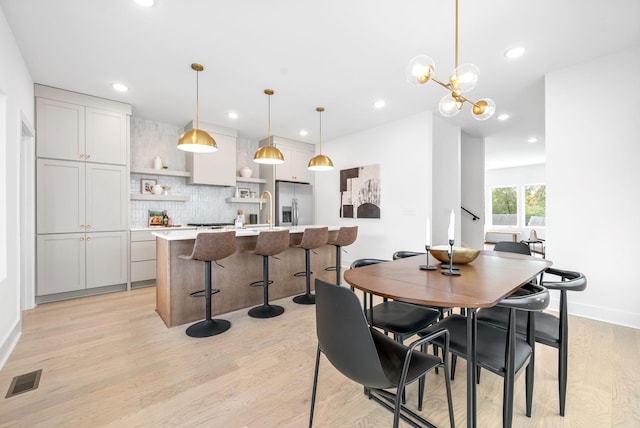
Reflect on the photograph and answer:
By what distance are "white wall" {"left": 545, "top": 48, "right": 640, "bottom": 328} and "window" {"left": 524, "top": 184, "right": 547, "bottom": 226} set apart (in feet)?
23.4

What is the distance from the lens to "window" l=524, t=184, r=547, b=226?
891cm

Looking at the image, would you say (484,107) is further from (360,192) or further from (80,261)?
(80,261)

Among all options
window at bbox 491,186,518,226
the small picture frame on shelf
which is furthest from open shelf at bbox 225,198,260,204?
window at bbox 491,186,518,226

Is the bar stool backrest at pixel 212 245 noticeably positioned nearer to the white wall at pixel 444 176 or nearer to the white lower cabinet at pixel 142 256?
the white lower cabinet at pixel 142 256

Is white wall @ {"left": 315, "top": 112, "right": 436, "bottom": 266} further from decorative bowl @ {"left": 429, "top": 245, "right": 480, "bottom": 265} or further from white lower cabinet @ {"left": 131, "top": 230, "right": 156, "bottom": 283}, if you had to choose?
white lower cabinet @ {"left": 131, "top": 230, "right": 156, "bottom": 283}

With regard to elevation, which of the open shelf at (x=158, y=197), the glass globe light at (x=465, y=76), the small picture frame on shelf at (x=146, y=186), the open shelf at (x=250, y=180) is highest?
the glass globe light at (x=465, y=76)

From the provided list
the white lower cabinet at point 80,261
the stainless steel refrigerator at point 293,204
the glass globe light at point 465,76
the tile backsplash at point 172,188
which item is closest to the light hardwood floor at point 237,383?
the white lower cabinet at point 80,261

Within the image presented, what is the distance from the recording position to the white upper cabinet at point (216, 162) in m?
4.89

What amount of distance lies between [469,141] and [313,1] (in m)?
5.20

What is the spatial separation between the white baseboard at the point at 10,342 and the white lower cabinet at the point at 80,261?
1088mm

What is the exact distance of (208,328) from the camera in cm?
271

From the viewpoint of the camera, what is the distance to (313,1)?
2.16 meters

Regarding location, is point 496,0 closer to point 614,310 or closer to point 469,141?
point 614,310

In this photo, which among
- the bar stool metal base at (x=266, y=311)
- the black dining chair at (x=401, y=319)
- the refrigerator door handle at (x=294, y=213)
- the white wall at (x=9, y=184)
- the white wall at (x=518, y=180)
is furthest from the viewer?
the white wall at (x=518, y=180)
